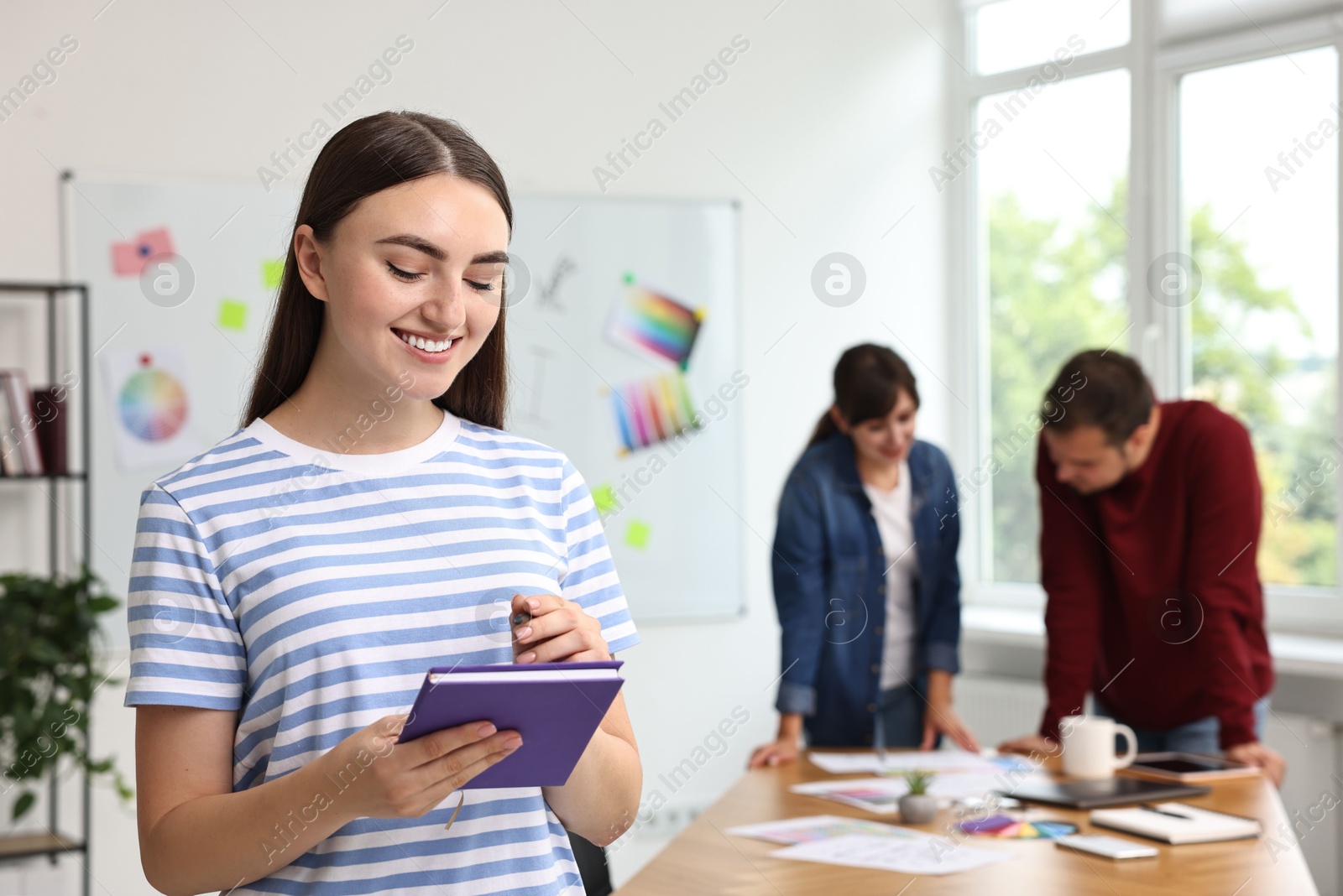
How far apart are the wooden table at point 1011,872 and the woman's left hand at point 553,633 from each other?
2.71 feet

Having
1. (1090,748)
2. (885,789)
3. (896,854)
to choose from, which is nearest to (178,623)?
(896,854)

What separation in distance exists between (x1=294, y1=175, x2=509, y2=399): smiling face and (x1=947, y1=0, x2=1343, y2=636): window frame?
335 cm

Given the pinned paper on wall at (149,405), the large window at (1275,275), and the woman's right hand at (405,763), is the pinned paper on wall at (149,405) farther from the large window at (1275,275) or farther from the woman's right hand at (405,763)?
the large window at (1275,275)

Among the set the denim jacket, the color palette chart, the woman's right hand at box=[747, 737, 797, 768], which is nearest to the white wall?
the denim jacket

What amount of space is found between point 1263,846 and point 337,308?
5.36ft

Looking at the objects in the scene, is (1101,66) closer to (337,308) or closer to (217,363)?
(217,363)

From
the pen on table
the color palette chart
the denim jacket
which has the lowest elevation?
the color palette chart

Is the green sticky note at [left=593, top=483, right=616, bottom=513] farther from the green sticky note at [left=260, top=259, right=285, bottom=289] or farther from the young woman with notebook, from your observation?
the young woman with notebook

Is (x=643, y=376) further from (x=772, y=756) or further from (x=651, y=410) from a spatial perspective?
(x=772, y=756)

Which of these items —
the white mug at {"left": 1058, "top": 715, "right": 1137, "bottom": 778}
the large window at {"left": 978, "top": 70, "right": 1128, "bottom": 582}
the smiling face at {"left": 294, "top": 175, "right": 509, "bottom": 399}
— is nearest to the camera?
the smiling face at {"left": 294, "top": 175, "right": 509, "bottom": 399}

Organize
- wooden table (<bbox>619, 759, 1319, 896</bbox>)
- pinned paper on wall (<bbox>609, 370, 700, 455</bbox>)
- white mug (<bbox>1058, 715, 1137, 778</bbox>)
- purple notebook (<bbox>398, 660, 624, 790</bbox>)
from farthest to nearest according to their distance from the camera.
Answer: pinned paper on wall (<bbox>609, 370, 700, 455</bbox>) → white mug (<bbox>1058, 715, 1137, 778</bbox>) → wooden table (<bbox>619, 759, 1319, 896</bbox>) → purple notebook (<bbox>398, 660, 624, 790</bbox>)

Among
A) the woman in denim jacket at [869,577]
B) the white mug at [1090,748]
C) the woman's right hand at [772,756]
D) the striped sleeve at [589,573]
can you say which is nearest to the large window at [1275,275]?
the woman in denim jacket at [869,577]

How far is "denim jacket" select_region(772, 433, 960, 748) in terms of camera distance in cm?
289

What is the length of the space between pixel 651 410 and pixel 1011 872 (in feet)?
8.30
